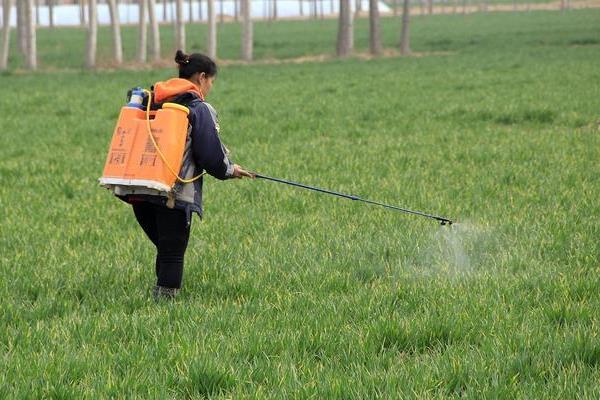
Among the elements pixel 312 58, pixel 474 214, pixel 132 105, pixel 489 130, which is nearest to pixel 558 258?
pixel 474 214

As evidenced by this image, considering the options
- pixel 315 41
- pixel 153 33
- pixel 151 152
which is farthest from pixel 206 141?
pixel 315 41

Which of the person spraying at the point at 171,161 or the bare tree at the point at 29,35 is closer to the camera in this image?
the person spraying at the point at 171,161

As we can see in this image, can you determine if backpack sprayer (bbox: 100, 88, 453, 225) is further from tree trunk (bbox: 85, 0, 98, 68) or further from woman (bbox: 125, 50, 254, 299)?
tree trunk (bbox: 85, 0, 98, 68)

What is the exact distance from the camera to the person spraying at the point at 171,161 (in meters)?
6.50

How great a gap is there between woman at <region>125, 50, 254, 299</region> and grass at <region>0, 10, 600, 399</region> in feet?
1.04

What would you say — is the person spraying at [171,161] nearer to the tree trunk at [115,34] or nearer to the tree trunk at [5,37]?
the tree trunk at [5,37]

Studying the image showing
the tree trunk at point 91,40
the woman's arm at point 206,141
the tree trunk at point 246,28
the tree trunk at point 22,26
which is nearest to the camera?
the woman's arm at point 206,141

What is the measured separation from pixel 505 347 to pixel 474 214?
4.29m

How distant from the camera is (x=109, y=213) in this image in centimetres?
1064

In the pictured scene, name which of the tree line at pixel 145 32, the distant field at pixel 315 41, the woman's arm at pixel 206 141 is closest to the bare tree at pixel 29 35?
the tree line at pixel 145 32

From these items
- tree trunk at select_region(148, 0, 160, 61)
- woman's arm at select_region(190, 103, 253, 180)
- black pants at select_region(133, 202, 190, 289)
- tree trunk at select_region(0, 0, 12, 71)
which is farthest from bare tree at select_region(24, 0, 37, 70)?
woman's arm at select_region(190, 103, 253, 180)

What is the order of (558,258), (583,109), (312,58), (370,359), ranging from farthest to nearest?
(312,58)
(583,109)
(558,258)
(370,359)

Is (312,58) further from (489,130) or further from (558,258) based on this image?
(558,258)

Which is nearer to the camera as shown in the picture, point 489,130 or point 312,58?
point 489,130
